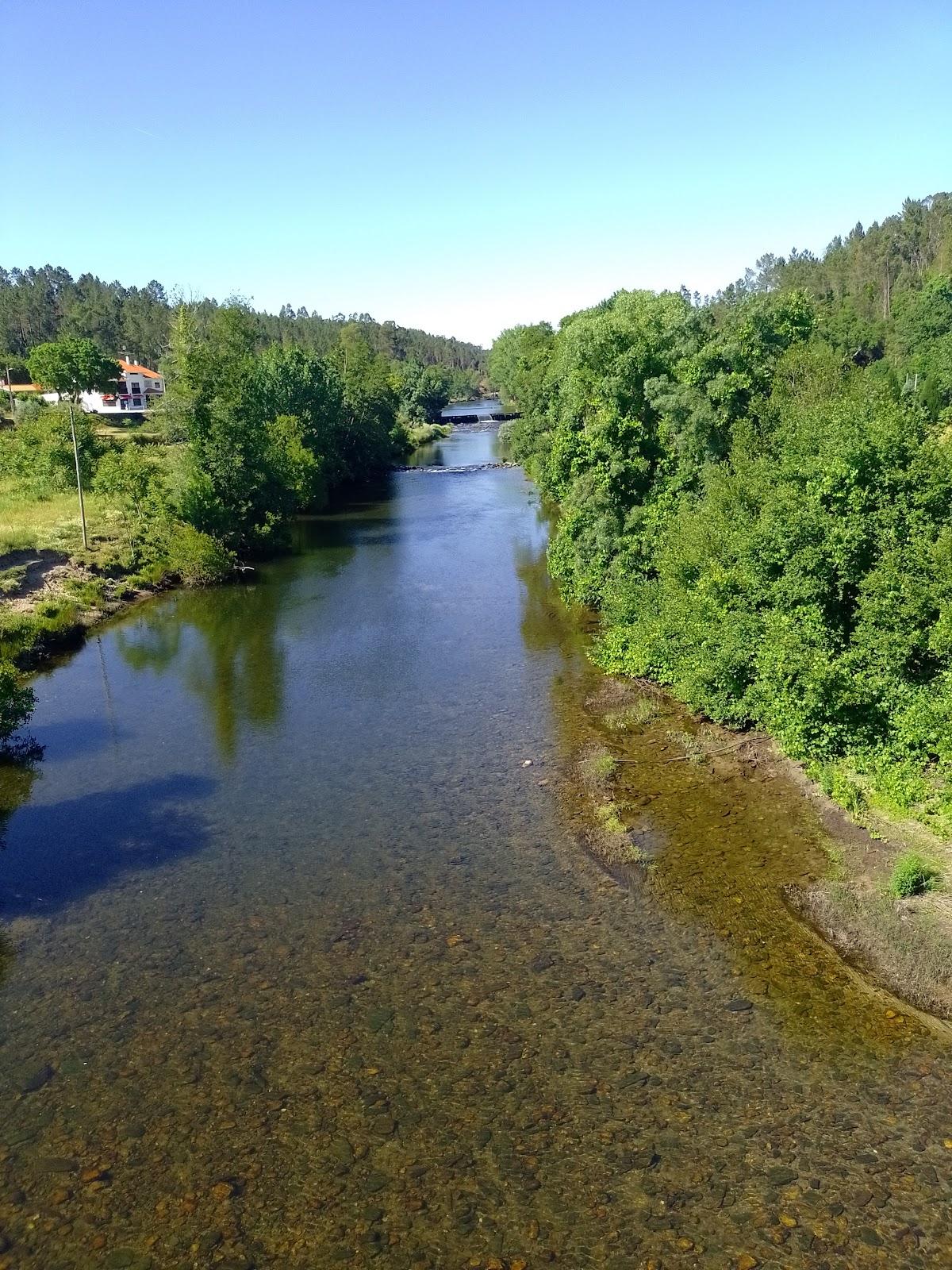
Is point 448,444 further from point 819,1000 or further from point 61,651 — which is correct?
point 819,1000

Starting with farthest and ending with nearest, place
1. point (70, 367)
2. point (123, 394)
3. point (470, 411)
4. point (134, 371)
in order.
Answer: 1. point (470, 411)
2. point (134, 371)
3. point (123, 394)
4. point (70, 367)

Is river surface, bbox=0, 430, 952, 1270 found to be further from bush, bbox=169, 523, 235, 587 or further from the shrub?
bush, bbox=169, 523, 235, 587

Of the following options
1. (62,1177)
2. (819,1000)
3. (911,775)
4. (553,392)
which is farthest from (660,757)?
(553,392)

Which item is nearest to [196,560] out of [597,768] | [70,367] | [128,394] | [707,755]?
[597,768]

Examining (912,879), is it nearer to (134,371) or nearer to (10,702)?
(10,702)

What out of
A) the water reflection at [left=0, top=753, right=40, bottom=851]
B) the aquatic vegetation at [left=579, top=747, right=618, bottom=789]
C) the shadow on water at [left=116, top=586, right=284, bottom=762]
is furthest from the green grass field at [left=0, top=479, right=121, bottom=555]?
the aquatic vegetation at [left=579, top=747, right=618, bottom=789]

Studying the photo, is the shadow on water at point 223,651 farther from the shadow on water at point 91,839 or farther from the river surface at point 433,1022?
the shadow on water at point 91,839
